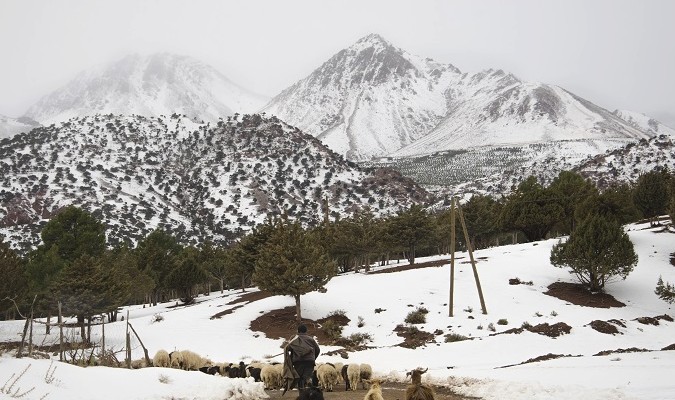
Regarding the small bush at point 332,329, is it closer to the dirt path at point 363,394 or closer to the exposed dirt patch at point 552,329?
the exposed dirt patch at point 552,329

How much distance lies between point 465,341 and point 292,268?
44.3 ft

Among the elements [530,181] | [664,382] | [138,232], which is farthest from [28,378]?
[138,232]

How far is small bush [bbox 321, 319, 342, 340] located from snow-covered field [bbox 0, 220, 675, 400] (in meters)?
0.61

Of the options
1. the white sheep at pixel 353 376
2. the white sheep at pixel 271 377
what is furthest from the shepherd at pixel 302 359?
the white sheep at pixel 271 377

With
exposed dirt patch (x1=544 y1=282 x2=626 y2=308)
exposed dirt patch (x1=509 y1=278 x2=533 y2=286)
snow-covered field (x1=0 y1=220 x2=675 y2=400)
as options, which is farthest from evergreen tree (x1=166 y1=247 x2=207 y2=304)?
exposed dirt patch (x1=544 y1=282 x2=626 y2=308)

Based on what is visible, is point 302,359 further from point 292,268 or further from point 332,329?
point 292,268

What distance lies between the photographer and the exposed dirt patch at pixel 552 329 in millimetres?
29641

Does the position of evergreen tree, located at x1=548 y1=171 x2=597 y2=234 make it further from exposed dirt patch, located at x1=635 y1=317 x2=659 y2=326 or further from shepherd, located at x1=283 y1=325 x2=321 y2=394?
shepherd, located at x1=283 y1=325 x2=321 y2=394

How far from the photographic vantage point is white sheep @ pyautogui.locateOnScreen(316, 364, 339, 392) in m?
16.9

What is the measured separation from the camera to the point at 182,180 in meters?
171

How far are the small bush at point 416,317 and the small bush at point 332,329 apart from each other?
529 cm

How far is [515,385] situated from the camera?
1389cm

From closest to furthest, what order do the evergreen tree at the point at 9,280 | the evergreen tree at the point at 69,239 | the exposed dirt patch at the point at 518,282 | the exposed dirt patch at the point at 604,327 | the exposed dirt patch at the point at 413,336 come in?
the exposed dirt patch at the point at 413,336, the exposed dirt patch at the point at 604,327, the evergreen tree at the point at 9,280, the exposed dirt patch at the point at 518,282, the evergreen tree at the point at 69,239

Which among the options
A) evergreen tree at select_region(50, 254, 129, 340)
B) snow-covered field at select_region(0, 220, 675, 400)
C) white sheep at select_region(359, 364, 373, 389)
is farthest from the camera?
evergreen tree at select_region(50, 254, 129, 340)
